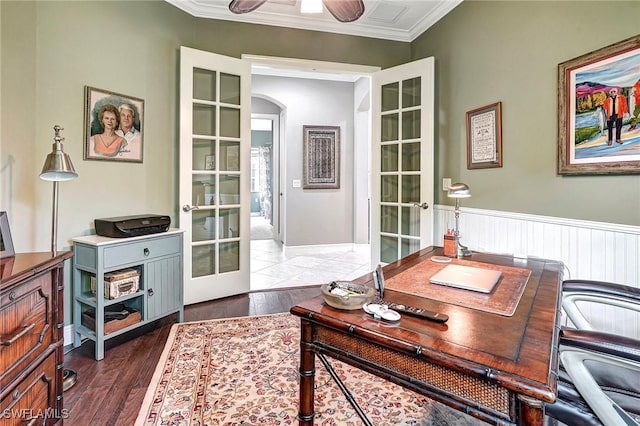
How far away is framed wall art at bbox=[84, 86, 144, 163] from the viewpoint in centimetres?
234

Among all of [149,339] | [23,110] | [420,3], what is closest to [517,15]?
[420,3]

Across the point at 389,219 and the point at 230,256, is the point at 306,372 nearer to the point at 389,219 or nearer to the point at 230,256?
the point at 230,256

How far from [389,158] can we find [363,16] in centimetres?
144

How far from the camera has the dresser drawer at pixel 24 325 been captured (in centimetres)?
107

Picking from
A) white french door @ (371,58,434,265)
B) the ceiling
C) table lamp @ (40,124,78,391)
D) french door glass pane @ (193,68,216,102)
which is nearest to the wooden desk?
table lamp @ (40,124,78,391)

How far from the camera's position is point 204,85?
3.09 metres

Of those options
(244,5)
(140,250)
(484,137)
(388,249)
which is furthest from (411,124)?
(140,250)

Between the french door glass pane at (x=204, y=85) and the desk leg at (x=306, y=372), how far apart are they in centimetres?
266

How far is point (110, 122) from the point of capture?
8.09ft

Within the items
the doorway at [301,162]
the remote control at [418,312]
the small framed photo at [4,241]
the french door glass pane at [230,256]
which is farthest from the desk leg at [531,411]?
the doorway at [301,162]

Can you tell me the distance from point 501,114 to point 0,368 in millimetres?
3027

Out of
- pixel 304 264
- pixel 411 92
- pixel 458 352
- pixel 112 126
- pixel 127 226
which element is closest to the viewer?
pixel 458 352

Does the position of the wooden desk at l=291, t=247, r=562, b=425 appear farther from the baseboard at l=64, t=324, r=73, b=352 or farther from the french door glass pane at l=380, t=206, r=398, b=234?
the french door glass pane at l=380, t=206, r=398, b=234

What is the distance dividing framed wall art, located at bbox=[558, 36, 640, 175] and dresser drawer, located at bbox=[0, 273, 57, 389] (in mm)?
2713
